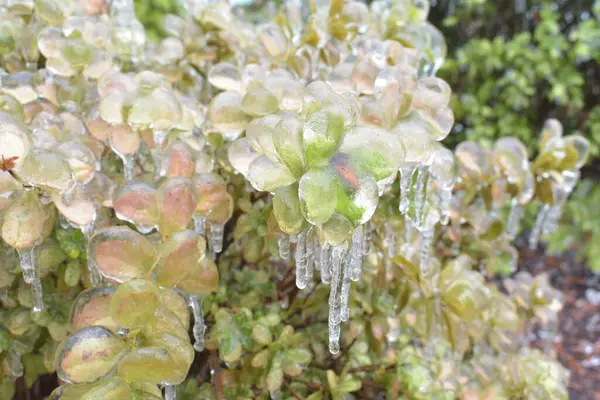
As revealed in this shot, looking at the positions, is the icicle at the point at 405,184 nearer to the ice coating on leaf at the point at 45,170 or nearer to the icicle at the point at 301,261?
the icicle at the point at 301,261

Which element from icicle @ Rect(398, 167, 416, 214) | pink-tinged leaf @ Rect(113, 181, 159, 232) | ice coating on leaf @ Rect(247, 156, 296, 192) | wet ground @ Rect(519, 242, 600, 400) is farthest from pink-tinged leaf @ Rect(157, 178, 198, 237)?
wet ground @ Rect(519, 242, 600, 400)

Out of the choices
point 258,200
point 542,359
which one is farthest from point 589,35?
point 258,200

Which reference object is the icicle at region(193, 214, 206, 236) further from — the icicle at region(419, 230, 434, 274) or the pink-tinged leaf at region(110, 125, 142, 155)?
the icicle at region(419, 230, 434, 274)

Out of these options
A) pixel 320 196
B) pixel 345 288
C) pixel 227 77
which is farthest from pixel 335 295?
pixel 227 77

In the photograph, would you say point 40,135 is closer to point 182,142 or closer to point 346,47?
point 182,142

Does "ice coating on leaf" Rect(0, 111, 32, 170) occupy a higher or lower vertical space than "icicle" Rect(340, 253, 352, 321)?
higher

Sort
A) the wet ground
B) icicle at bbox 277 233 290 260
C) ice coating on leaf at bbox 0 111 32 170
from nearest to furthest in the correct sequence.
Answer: ice coating on leaf at bbox 0 111 32 170 < icicle at bbox 277 233 290 260 < the wet ground
